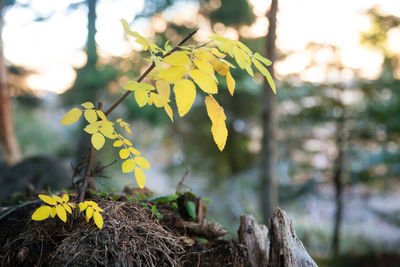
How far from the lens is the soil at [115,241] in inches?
48.0

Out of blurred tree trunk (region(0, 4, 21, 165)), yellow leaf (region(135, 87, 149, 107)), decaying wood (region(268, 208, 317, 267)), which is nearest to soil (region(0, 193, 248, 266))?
decaying wood (region(268, 208, 317, 267))

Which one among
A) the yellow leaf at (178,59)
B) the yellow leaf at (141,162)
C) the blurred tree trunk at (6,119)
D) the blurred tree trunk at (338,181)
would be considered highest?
the yellow leaf at (178,59)

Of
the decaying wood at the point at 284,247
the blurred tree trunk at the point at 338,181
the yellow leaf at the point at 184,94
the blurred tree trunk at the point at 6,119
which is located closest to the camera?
the yellow leaf at the point at 184,94

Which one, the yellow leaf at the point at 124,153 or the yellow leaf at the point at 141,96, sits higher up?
the yellow leaf at the point at 141,96

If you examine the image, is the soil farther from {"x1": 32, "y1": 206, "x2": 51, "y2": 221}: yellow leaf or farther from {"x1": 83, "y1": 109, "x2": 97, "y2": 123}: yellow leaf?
{"x1": 83, "y1": 109, "x2": 97, "y2": 123}: yellow leaf

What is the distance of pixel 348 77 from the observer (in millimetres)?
8266

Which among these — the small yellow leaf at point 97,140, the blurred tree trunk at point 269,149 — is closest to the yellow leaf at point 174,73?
the small yellow leaf at point 97,140

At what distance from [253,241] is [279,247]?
249 millimetres

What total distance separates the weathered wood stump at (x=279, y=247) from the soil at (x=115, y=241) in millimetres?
63

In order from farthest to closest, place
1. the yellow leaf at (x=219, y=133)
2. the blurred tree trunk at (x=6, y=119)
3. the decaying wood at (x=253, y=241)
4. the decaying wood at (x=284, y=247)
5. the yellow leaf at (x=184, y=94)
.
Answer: the blurred tree trunk at (x=6, y=119) < the decaying wood at (x=253, y=241) < the decaying wood at (x=284, y=247) < the yellow leaf at (x=219, y=133) < the yellow leaf at (x=184, y=94)

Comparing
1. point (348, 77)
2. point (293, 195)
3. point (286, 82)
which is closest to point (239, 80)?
point (286, 82)

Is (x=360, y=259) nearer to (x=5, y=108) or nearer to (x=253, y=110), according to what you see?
(x=253, y=110)

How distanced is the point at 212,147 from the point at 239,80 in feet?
8.89

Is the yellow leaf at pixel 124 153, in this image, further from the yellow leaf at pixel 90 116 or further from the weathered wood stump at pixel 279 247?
the weathered wood stump at pixel 279 247
